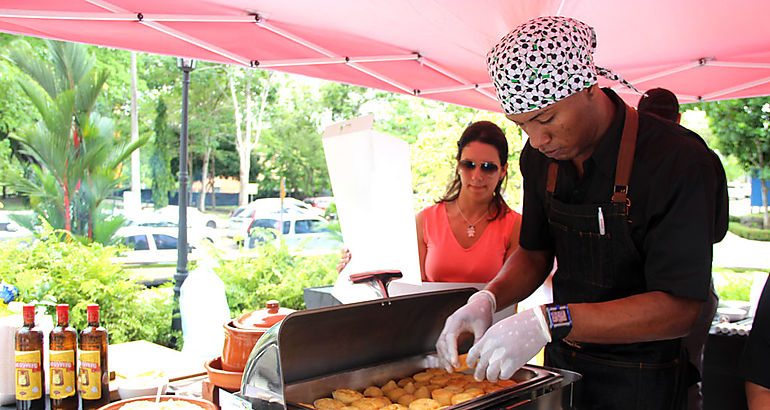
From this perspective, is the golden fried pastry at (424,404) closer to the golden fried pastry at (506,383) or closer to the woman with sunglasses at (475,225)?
the golden fried pastry at (506,383)

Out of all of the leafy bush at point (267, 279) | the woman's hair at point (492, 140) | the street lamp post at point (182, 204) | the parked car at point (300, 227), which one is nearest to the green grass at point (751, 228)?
the leafy bush at point (267, 279)

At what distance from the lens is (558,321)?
1408 millimetres

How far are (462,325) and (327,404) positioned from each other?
0.41 meters

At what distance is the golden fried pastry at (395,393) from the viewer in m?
1.58

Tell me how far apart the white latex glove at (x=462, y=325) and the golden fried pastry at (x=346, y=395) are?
0.79 ft

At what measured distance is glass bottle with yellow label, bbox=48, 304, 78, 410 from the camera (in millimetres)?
1489

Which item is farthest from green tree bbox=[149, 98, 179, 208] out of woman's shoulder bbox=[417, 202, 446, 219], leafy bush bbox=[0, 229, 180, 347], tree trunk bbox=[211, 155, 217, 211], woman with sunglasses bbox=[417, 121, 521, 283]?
woman with sunglasses bbox=[417, 121, 521, 283]

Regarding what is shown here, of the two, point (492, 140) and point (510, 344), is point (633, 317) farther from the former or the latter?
point (492, 140)

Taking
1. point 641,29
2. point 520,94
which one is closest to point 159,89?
point 641,29

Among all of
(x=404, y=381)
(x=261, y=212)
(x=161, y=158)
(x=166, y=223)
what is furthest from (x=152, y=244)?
(x=404, y=381)

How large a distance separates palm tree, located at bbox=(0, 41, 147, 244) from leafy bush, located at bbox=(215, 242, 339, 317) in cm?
175

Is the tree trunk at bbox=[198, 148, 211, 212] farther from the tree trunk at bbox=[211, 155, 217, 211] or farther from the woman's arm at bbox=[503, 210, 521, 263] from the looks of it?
the woman's arm at bbox=[503, 210, 521, 263]

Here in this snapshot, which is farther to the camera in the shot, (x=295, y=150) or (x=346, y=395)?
(x=295, y=150)

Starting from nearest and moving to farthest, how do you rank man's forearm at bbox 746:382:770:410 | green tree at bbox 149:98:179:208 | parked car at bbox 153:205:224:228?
1. man's forearm at bbox 746:382:770:410
2. parked car at bbox 153:205:224:228
3. green tree at bbox 149:98:179:208
